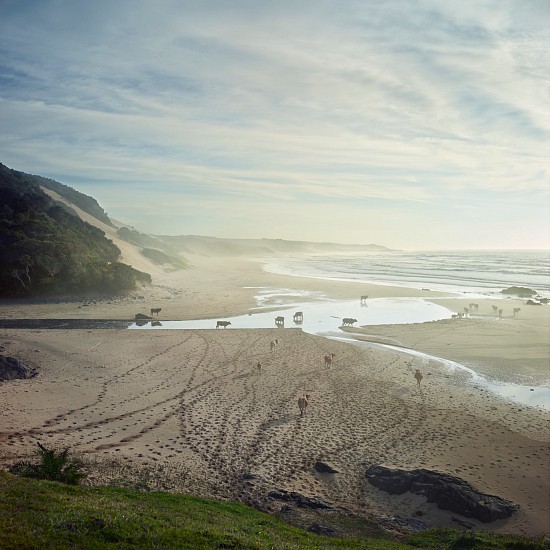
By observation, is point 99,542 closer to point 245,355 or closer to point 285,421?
point 285,421

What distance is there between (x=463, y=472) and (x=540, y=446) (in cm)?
435

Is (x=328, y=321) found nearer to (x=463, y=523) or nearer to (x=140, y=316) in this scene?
(x=140, y=316)

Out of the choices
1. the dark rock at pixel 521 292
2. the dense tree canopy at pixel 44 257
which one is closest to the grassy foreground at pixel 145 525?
the dense tree canopy at pixel 44 257

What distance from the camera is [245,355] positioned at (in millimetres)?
29719

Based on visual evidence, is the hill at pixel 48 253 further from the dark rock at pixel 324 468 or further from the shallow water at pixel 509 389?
the dark rock at pixel 324 468

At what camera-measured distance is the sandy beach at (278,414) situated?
14.0m

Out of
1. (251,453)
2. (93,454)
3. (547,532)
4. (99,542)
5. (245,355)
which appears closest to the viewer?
(99,542)

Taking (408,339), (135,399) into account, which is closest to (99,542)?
(135,399)

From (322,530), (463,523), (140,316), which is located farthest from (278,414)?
(140,316)

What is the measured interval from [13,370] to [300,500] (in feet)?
57.0

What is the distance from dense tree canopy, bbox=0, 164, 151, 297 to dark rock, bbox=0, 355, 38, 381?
28260mm

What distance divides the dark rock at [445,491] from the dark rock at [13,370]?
18.0m

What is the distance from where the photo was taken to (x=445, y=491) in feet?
43.3

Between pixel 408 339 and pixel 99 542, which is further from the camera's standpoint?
pixel 408 339
